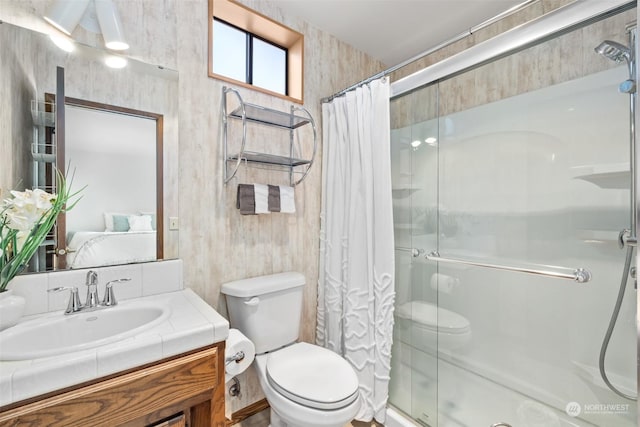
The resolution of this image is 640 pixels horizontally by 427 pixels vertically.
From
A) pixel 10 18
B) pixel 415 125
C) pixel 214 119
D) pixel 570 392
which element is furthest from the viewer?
pixel 415 125

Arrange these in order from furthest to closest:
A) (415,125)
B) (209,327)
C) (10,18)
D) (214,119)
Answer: (415,125) → (214,119) → (10,18) → (209,327)

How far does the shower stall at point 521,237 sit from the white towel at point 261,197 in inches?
29.9

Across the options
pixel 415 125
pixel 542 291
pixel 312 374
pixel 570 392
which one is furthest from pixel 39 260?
pixel 570 392

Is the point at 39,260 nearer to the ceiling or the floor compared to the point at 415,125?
nearer to the floor

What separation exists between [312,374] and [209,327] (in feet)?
2.11

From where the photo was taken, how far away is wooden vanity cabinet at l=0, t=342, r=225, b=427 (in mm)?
729

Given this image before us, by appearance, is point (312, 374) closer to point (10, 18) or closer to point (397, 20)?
point (10, 18)

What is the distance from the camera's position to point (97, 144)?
1.25 m

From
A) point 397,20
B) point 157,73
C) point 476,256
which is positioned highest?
point 397,20

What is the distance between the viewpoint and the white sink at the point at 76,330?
0.85m

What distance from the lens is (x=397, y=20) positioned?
1.90 meters

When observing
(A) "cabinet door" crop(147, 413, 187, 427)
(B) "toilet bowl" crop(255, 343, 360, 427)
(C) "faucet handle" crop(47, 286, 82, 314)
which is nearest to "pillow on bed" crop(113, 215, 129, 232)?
(C) "faucet handle" crop(47, 286, 82, 314)

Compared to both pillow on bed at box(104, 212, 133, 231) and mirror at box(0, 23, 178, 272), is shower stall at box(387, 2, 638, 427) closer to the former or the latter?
mirror at box(0, 23, 178, 272)

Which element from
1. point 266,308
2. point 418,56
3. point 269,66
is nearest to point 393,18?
point 418,56
